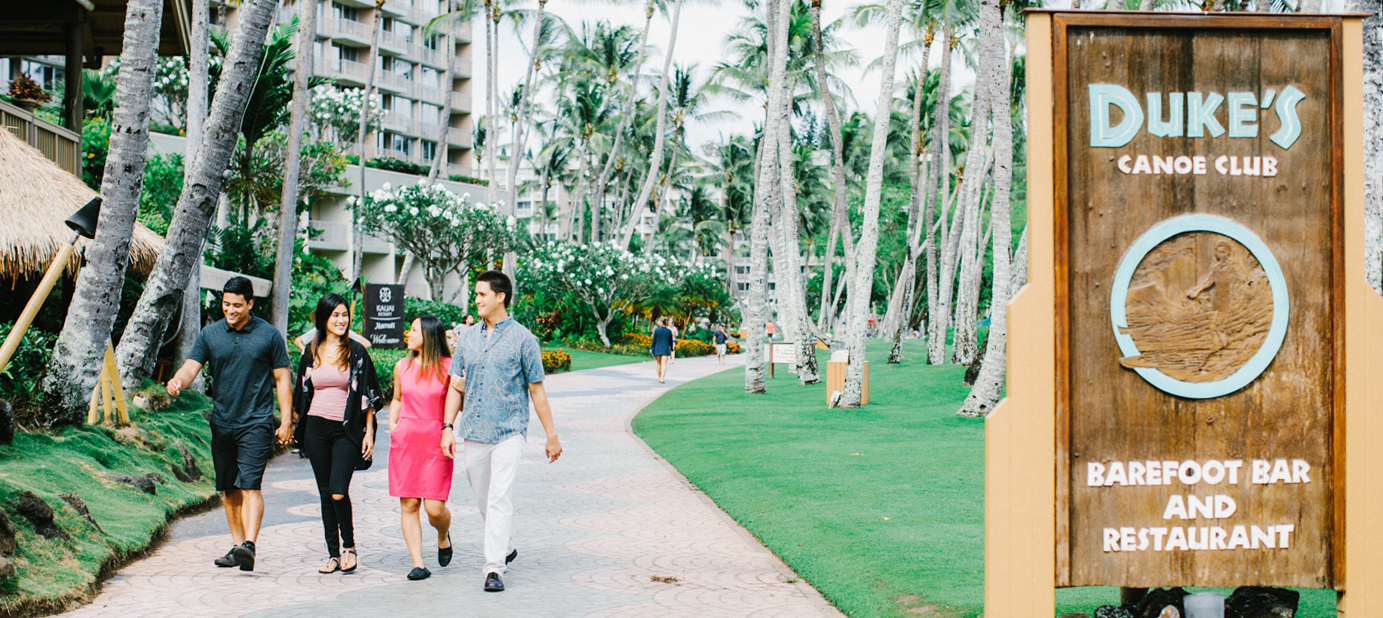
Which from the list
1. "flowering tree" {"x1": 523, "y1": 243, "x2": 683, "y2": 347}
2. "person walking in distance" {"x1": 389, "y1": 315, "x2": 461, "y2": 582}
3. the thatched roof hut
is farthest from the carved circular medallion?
"flowering tree" {"x1": 523, "y1": 243, "x2": 683, "y2": 347}

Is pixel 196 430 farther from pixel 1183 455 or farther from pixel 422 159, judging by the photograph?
pixel 422 159

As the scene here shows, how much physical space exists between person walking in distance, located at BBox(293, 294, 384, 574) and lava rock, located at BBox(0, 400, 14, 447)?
2598 millimetres

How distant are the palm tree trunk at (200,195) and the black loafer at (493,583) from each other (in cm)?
620

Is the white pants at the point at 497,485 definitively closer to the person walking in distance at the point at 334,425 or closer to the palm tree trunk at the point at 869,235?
the person walking in distance at the point at 334,425

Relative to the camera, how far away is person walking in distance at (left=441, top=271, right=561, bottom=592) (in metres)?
5.89

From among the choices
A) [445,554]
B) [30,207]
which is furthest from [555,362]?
[445,554]

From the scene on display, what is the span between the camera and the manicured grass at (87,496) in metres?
5.33

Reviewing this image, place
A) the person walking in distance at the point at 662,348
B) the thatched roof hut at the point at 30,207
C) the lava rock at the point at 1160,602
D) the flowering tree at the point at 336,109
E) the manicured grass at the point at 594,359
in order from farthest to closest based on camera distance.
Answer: the flowering tree at the point at 336,109 → the manicured grass at the point at 594,359 → the person walking in distance at the point at 662,348 → the thatched roof hut at the point at 30,207 → the lava rock at the point at 1160,602

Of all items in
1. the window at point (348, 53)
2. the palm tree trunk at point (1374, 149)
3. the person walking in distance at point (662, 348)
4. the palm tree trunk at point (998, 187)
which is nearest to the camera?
the palm tree trunk at point (1374, 149)

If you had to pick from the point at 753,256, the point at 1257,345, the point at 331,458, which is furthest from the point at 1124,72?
the point at 753,256

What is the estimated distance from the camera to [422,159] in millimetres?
58906

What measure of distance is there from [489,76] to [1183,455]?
3998 cm

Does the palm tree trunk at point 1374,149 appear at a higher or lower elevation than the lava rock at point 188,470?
higher

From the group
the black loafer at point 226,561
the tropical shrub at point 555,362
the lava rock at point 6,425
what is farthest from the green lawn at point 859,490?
the tropical shrub at point 555,362
